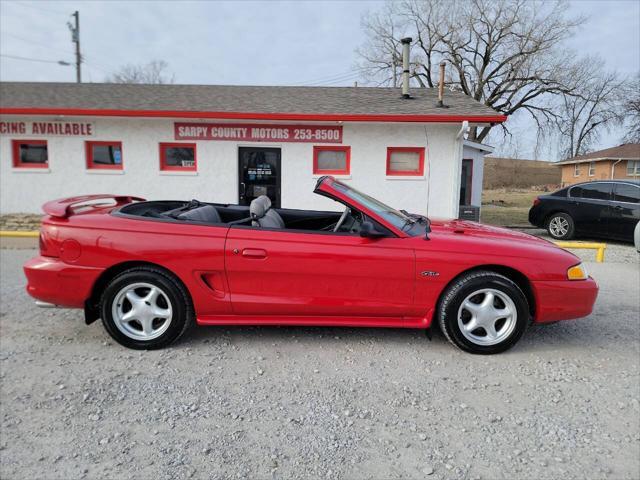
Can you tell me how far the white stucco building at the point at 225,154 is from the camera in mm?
10305

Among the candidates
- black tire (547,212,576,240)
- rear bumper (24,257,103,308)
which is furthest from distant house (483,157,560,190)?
rear bumper (24,257,103,308)

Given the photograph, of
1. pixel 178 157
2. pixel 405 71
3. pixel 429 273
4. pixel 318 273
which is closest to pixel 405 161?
pixel 405 71

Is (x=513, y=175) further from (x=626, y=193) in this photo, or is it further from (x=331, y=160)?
(x=331, y=160)

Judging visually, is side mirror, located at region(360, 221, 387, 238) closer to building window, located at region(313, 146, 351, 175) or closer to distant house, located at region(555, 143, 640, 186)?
building window, located at region(313, 146, 351, 175)

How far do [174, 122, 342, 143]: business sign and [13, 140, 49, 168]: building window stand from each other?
3670 mm

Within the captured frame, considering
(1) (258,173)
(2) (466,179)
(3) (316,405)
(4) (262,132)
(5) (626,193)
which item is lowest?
(3) (316,405)

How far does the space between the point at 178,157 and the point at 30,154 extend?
3951 millimetres

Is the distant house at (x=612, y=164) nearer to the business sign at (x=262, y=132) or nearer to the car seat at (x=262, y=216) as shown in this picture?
the business sign at (x=262, y=132)

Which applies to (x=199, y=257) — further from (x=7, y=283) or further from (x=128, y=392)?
(x=7, y=283)

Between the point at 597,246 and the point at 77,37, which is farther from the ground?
the point at 77,37

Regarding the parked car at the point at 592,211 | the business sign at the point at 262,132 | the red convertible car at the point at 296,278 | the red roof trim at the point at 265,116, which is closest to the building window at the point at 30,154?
the red roof trim at the point at 265,116

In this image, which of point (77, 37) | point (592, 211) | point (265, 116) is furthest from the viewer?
point (77, 37)

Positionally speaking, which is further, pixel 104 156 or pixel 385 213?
pixel 104 156

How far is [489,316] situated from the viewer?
126 inches
